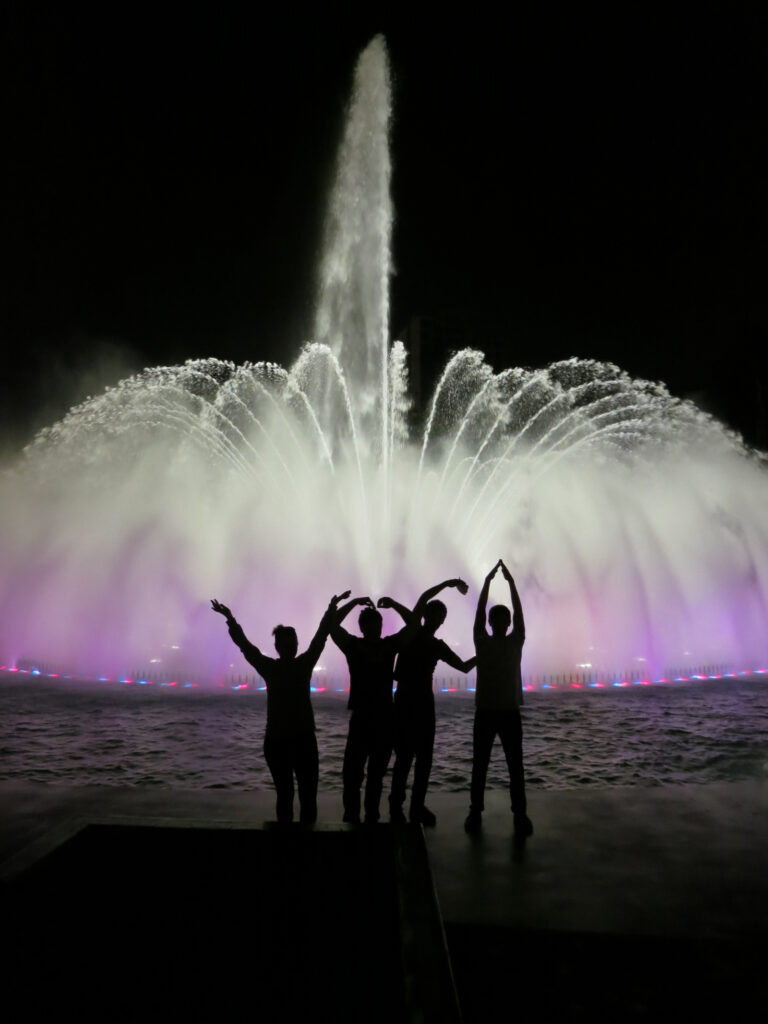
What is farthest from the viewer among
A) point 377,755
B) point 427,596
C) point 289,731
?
point 427,596

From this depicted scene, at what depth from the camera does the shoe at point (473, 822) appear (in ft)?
18.5

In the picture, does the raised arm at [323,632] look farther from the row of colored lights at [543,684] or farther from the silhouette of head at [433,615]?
the row of colored lights at [543,684]

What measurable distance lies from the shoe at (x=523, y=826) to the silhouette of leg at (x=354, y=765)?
120 centimetres

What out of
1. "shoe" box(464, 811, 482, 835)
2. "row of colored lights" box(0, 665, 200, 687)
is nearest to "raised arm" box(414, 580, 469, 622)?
"shoe" box(464, 811, 482, 835)

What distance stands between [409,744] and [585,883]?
4.82 ft

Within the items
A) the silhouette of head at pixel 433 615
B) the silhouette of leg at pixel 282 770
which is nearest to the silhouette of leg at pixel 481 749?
the silhouette of head at pixel 433 615

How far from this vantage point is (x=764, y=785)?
23.4 ft

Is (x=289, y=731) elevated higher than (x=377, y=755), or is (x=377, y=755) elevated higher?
(x=289, y=731)

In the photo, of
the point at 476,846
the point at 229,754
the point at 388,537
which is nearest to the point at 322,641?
the point at 476,846

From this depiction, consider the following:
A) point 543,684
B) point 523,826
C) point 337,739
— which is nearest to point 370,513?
point 543,684

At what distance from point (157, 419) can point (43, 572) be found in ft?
18.1

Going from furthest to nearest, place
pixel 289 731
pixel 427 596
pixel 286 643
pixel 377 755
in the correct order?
pixel 427 596 < pixel 377 755 < pixel 286 643 < pixel 289 731

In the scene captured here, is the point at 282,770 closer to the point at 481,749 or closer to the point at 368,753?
the point at 368,753

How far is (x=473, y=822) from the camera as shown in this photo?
568 cm
